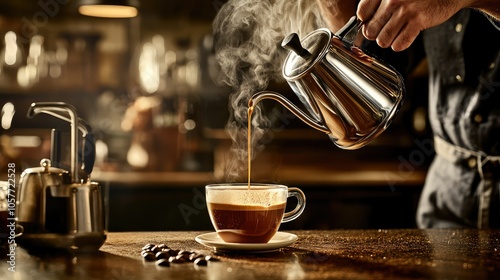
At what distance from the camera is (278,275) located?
1.10 m

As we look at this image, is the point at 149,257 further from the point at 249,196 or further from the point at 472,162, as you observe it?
the point at 472,162

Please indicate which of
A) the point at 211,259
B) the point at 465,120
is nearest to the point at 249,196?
the point at 211,259

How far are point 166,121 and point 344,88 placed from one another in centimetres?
322

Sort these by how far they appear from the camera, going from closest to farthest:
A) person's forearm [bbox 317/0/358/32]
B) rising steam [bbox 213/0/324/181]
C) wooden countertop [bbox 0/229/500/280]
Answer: wooden countertop [bbox 0/229/500/280]
person's forearm [bbox 317/0/358/32]
rising steam [bbox 213/0/324/181]

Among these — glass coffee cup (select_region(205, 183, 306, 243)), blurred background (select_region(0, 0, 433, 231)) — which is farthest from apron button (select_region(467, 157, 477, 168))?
blurred background (select_region(0, 0, 433, 231))

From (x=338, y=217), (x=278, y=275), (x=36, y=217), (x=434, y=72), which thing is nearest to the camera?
(x=278, y=275)

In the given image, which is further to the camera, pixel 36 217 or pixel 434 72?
pixel 434 72

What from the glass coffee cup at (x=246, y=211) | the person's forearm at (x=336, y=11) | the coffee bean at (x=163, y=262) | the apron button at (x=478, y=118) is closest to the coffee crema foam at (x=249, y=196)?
the glass coffee cup at (x=246, y=211)

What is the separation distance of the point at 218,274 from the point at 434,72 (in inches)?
53.8

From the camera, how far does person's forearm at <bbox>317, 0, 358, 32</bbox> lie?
1.74 meters

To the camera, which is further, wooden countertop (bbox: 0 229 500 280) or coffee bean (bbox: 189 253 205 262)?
coffee bean (bbox: 189 253 205 262)

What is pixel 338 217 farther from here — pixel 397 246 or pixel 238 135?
pixel 397 246

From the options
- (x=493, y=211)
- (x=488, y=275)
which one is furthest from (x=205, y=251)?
(x=493, y=211)

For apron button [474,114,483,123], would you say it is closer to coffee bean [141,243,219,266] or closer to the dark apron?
the dark apron
